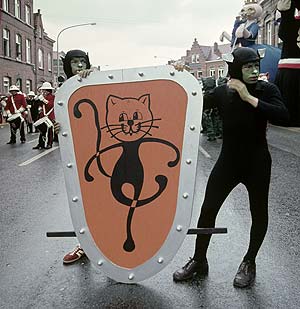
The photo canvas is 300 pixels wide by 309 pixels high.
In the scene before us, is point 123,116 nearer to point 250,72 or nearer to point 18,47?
point 250,72

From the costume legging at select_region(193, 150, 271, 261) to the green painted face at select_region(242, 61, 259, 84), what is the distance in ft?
1.78

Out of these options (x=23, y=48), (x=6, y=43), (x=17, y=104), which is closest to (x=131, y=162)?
(x=17, y=104)


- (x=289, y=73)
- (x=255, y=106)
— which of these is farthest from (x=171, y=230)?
(x=289, y=73)

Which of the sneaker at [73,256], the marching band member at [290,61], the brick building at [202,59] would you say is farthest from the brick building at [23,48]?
the brick building at [202,59]

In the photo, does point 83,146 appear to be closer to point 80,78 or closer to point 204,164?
point 80,78

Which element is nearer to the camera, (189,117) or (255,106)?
(189,117)

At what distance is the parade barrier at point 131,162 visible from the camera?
3027mm

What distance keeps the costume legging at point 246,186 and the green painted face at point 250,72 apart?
1.78ft

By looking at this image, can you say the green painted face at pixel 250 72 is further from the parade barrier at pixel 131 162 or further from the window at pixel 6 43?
the window at pixel 6 43

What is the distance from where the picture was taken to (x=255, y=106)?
3.24 m

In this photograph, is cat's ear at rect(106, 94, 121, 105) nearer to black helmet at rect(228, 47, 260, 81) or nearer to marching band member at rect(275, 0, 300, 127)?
black helmet at rect(228, 47, 260, 81)

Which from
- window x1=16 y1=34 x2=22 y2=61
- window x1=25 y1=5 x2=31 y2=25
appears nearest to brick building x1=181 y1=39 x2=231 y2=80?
window x1=25 y1=5 x2=31 y2=25

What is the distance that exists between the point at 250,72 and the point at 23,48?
1389 inches

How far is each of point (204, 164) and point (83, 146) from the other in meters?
6.69
